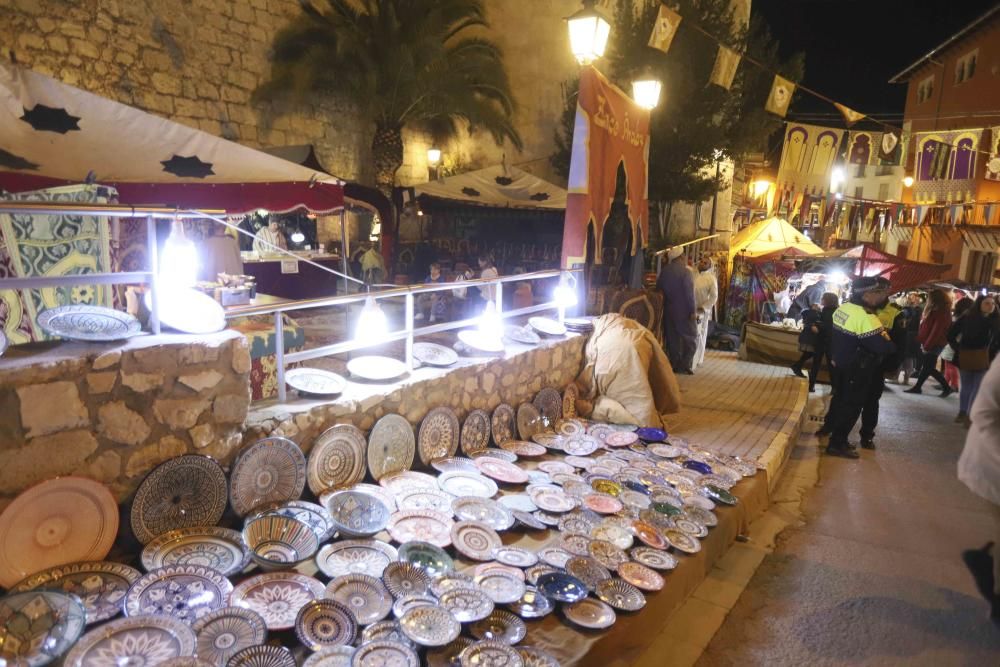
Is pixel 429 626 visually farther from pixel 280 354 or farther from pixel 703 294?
pixel 703 294

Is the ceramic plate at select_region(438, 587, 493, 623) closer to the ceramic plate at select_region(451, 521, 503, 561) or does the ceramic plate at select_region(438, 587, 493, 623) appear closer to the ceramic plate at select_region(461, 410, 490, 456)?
the ceramic plate at select_region(451, 521, 503, 561)

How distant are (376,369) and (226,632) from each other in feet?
8.05

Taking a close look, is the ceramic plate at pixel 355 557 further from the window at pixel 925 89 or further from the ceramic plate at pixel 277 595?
the window at pixel 925 89

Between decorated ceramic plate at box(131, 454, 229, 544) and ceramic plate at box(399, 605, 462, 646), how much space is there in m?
1.34

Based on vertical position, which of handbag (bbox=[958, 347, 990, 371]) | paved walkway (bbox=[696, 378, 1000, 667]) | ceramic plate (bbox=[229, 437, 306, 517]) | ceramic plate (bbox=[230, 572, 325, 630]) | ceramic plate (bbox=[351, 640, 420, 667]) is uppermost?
handbag (bbox=[958, 347, 990, 371])

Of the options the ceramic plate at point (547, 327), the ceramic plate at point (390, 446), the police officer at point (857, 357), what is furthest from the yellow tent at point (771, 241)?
the ceramic plate at point (390, 446)

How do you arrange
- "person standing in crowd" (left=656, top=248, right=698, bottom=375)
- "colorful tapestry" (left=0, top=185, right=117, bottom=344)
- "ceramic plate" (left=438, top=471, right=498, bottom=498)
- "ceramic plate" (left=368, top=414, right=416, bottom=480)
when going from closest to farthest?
1. "colorful tapestry" (left=0, top=185, right=117, bottom=344)
2. "ceramic plate" (left=368, top=414, right=416, bottom=480)
3. "ceramic plate" (left=438, top=471, right=498, bottom=498)
4. "person standing in crowd" (left=656, top=248, right=698, bottom=375)

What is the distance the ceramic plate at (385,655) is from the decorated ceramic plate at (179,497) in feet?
4.28

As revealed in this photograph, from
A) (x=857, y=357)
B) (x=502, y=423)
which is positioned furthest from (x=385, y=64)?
(x=857, y=357)

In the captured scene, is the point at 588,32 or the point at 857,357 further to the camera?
the point at 857,357

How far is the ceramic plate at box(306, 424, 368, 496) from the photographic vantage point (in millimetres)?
4062

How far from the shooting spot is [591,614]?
136 inches

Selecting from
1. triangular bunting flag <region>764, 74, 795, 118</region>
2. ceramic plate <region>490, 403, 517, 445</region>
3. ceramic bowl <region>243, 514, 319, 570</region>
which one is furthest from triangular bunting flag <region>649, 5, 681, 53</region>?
ceramic bowl <region>243, 514, 319, 570</region>

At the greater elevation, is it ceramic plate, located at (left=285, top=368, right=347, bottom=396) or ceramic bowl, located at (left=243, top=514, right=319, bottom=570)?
ceramic plate, located at (left=285, top=368, right=347, bottom=396)
